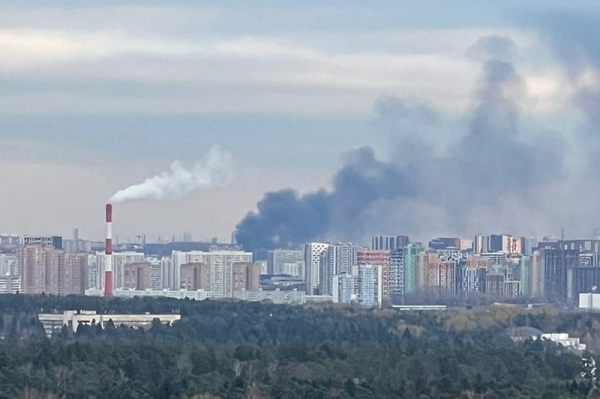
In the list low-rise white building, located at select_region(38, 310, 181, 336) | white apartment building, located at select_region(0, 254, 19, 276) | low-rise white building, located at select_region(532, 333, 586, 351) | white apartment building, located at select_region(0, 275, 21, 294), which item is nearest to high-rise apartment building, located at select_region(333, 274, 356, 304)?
white apartment building, located at select_region(0, 275, 21, 294)

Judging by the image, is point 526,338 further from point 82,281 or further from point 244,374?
point 82,281

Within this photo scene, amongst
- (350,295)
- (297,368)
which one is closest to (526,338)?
(297,368)

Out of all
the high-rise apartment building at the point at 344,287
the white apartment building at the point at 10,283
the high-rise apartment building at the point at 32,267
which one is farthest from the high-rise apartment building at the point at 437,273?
the white apartment building at the point at 10,283

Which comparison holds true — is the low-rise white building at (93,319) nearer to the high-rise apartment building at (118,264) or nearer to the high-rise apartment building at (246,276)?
the high-rise apartment building at (118,264)

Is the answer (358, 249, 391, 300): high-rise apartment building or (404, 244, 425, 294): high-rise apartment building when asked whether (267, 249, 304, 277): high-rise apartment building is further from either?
(404, 244, 425, 294): high-rise apartment building

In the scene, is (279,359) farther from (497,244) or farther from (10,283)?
(497,244)
